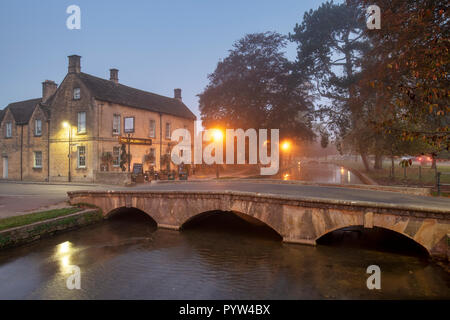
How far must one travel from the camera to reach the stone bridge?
919 cm

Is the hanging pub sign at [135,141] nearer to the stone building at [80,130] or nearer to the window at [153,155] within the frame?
the stone building at [80,130]

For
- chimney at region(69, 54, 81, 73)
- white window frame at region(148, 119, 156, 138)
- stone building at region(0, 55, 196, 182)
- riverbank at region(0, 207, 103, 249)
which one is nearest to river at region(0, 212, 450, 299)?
riverbank at region(0, 207, 103, 249)

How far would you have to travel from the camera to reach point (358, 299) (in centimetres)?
773

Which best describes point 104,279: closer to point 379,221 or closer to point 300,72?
point 379,221

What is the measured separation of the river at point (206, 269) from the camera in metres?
8.21

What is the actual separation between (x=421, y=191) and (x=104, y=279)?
44.4ft

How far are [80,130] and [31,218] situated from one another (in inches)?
635

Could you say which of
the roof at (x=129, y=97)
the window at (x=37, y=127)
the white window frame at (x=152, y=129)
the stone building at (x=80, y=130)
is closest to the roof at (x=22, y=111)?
the stone building at (x=80, y=130)

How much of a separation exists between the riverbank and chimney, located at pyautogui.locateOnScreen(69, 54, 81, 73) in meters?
17.5

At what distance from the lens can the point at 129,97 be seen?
100ft

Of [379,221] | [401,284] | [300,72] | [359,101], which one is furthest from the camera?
[300,72]

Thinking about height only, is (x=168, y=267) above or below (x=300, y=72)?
below

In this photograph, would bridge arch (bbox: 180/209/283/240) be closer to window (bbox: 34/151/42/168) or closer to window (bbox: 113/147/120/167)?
window (bbox: 113/147/120/167)
